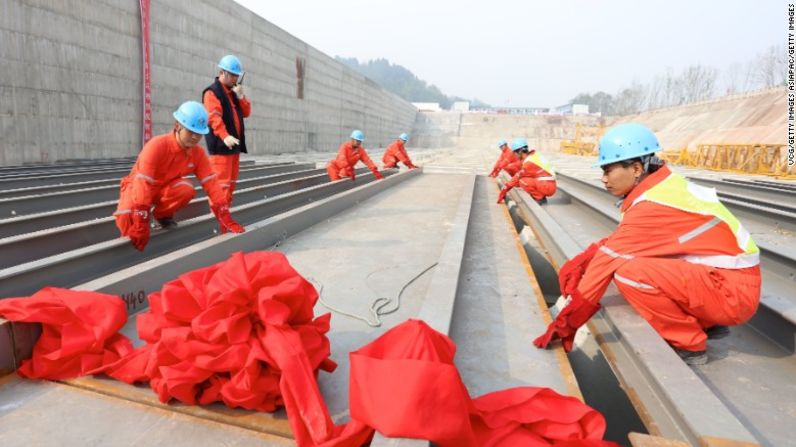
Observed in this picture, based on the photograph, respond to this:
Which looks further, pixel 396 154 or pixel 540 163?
pixel 396 154

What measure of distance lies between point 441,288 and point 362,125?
3080 cm

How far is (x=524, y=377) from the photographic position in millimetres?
2266

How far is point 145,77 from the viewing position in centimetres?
1118

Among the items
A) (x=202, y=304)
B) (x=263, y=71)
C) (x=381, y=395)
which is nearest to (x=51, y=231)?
(x=202, y=304)

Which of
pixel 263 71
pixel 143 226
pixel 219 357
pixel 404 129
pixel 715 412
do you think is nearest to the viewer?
pixel 715 412

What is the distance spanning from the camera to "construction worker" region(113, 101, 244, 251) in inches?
134

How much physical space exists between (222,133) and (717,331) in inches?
174

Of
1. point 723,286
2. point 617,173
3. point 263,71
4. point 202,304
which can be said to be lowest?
point 202,304

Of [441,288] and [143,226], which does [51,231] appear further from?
[441,288]

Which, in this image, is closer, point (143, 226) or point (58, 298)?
point (58, 298)

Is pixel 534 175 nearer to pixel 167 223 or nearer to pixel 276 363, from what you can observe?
pixel 167 223

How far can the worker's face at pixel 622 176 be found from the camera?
2.59m

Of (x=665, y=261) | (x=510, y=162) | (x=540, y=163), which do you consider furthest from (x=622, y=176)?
(x=510, y=162)

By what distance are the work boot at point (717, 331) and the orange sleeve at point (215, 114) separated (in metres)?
4.33
